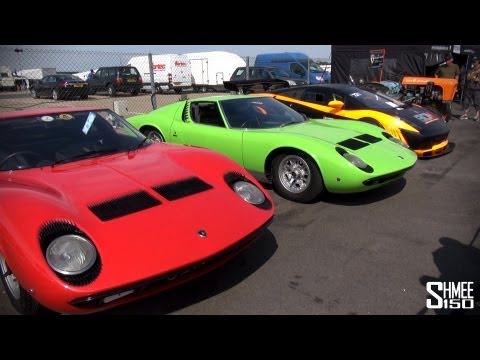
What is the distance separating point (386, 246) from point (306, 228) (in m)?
0.71

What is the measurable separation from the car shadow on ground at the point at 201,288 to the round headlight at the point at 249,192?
50cm

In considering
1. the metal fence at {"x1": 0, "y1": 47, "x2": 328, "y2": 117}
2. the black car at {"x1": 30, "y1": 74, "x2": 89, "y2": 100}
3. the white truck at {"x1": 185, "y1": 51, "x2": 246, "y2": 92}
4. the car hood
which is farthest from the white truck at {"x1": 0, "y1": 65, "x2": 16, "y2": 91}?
the car hood

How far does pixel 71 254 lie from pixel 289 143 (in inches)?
104

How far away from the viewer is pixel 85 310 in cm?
187

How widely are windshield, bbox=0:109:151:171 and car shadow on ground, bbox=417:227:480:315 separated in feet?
8.53

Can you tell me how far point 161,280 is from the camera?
6.39 ft

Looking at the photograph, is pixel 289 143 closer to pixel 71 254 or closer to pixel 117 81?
pixel 71 254

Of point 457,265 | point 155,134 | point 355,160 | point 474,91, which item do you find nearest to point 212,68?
point 474,91

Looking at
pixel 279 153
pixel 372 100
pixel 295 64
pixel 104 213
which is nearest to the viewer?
pixel 104 213
